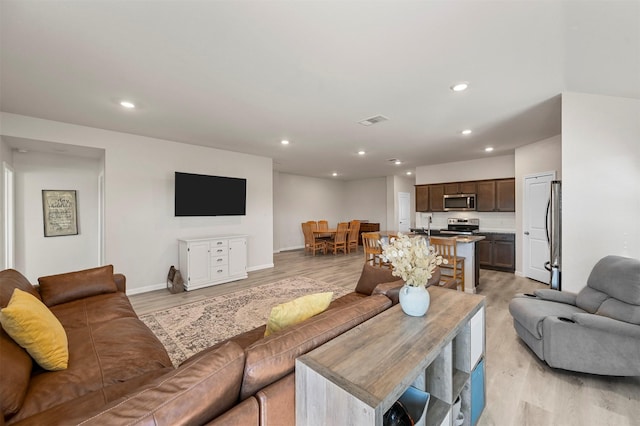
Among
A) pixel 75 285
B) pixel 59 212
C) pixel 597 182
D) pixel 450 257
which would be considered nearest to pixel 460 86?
pixel 597 182

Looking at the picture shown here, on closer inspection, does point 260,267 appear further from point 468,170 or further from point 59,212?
point 468,170

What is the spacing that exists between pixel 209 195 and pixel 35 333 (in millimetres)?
3769

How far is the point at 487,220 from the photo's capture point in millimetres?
6242

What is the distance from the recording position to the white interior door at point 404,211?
9.59m

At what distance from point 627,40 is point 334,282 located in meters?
4.51

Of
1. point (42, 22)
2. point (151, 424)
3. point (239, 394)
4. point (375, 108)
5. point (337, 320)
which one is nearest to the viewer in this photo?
point (151, 424)

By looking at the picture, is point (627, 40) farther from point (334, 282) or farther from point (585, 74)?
point (334, 282)

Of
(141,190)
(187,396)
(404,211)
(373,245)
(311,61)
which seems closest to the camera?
(187,396)

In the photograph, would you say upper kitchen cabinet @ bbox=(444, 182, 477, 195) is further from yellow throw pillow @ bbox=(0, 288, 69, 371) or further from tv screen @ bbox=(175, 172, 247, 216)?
yellow throw pillow @ bbox=(0, 288, 69, 371)

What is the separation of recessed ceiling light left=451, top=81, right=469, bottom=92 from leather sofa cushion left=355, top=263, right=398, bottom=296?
79.9 inches

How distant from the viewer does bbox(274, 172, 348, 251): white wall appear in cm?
870

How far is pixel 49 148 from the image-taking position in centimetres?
394

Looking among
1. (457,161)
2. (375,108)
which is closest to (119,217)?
(375,108)

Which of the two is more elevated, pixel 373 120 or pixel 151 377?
pixel 373 120
